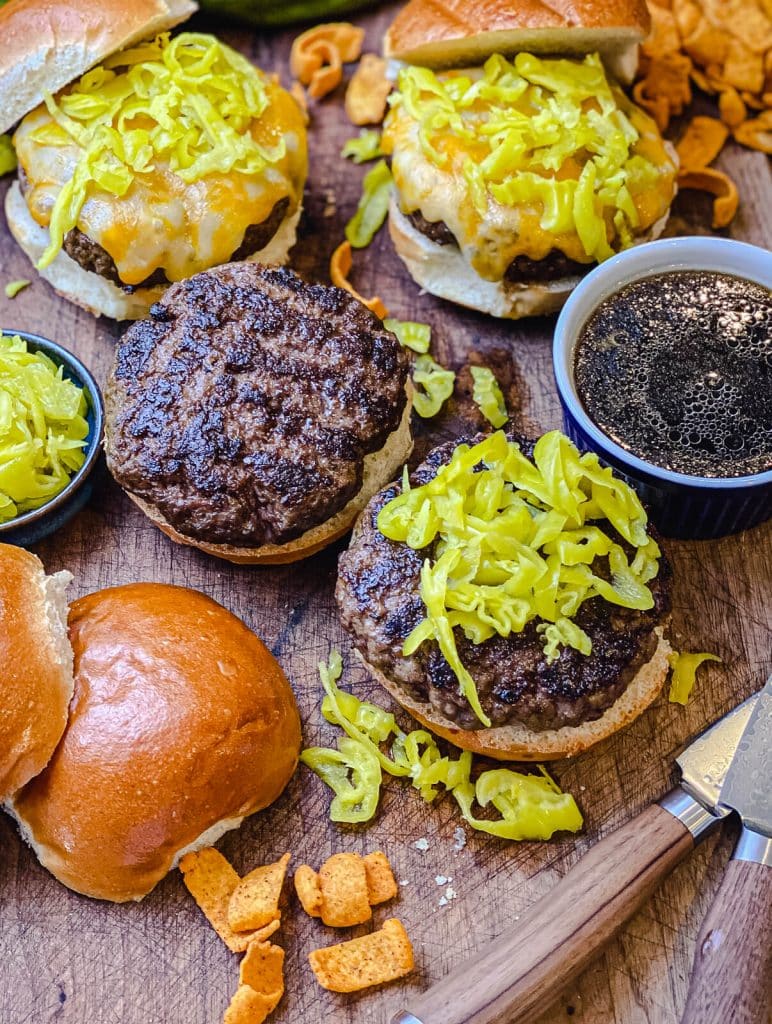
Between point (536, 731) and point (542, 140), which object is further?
point (542, 140)

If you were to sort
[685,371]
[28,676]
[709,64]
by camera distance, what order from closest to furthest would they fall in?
1. [28,676]
2. [685,371]
3. [709,64]

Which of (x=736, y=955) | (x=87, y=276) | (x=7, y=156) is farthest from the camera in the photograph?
(x=7, y=156)

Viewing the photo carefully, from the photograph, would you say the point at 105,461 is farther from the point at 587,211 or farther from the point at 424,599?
the point at 587,211

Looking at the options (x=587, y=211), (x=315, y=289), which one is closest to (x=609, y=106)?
(x=587, y=211)

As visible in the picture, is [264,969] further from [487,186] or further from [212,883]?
[487,186]

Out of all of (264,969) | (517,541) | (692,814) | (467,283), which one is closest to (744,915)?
(692,814)

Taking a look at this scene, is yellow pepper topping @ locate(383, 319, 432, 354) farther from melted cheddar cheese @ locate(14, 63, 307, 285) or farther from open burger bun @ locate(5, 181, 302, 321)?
melted cheddar cheese @ locate(14, 63, 307, 285)

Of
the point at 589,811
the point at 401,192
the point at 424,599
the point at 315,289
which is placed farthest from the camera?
the point at 401,192

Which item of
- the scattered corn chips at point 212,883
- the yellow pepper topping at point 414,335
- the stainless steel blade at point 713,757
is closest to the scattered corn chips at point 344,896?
the scattered corn chips at point 212,883

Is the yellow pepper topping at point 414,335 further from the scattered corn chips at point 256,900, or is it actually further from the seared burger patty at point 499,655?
the scattered corn chips at point 256,900
